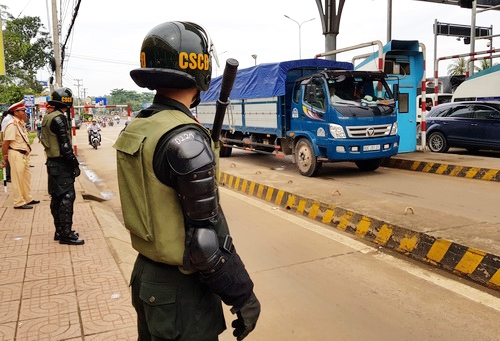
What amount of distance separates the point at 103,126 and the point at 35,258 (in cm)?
5115

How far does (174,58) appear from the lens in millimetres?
1738

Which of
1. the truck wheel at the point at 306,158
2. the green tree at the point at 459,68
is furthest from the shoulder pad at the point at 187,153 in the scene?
the green tree at the point at 459,68

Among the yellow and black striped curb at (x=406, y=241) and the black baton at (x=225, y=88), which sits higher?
the black baton at (x=225, y=88)

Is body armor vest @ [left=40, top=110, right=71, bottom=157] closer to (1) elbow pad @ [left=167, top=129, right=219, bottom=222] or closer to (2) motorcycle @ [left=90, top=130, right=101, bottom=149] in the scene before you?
(1) elbow pad @ [left=167, top=129, right=219, bottom=222]

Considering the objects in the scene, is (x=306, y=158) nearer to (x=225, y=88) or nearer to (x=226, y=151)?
(x=226, y=151)

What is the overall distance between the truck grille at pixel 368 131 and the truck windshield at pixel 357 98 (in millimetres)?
290

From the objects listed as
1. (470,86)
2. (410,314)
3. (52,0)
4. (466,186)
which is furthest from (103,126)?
(410,314)

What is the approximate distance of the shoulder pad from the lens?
148 centimetres

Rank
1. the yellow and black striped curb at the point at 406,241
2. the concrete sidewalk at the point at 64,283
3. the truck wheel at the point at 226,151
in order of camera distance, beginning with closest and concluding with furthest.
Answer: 1. the concrete sidewalk at the point at 64,283
2. the yellow and black striped curb at the point at 406,241
3. the truck wheel at the point at 226,151

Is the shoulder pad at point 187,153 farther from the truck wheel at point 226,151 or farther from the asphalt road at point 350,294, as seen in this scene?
the truck wheel at point 226,151

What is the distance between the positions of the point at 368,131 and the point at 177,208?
8.46 metres

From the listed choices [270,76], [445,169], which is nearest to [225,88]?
[445,169]

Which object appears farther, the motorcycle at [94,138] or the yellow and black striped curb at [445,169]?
the motorcycle at [94,138]

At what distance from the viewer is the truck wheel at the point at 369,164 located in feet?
34.7
